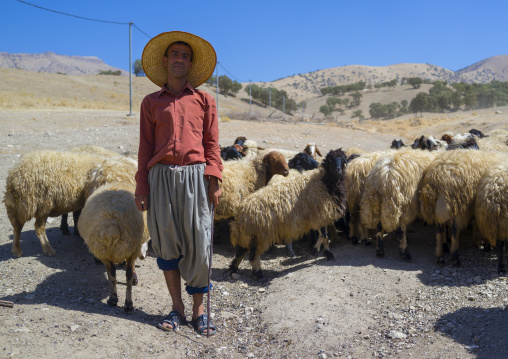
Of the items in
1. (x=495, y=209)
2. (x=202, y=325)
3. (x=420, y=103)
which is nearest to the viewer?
(x=202, y=325)

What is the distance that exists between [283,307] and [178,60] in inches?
119

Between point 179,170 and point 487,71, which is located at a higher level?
point 487,71

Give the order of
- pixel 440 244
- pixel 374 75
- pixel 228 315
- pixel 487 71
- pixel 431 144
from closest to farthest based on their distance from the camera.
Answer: pixel 228 315, pixel 440 244, pixel 431 144, pixel 374 75, pixel 487 71

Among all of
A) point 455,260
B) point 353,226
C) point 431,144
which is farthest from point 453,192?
point 431,144

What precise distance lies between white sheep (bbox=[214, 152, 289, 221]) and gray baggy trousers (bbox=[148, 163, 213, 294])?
288cm

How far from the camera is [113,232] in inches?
181

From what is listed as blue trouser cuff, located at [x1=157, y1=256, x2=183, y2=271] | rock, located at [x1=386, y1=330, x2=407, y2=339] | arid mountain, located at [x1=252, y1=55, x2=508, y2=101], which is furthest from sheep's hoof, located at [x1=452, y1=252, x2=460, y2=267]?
arid mountain, located at [x1=252, y1=55, x2=508, y2=101]

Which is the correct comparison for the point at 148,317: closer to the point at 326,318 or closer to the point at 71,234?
the point at 326,318

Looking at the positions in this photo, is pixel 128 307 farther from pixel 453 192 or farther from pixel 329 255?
pixel 453 192

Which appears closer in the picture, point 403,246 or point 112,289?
point 112,289

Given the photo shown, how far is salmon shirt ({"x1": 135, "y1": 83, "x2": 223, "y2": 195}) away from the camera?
162 inches

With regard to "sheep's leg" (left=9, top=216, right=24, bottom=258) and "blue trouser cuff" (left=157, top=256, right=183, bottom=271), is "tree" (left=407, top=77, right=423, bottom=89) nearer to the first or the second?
"sheep's leg" (left=9, top=216, right=24, bottom=258)

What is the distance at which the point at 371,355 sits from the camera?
12.9 ft

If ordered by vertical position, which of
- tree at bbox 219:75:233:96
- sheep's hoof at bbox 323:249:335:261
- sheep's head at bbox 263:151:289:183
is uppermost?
tree at bbox 219:75:233:96
